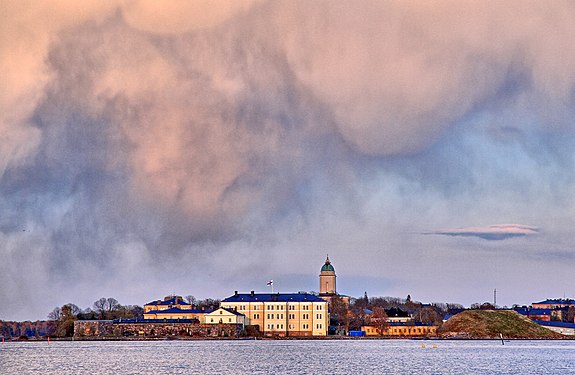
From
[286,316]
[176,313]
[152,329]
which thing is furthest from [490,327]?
[152,329]

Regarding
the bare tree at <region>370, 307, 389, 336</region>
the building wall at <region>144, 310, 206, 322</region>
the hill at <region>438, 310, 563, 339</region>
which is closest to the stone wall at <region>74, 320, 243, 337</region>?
the building wall at <region>144, 310, 206, 322</region>

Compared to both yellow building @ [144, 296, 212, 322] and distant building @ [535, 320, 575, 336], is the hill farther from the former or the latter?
yellow building @ [144, 296, 212, 322]

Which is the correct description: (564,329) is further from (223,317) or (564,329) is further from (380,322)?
(223,317)

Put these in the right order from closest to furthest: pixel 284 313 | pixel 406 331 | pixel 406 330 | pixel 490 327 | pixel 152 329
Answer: pixel 284 313 → pixel 152 329 → pixel 490 327 → pixel 406 331 → pixel 406 330

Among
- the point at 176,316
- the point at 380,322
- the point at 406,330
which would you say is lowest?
the point at 406,330

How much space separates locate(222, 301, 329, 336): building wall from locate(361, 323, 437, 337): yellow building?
27.7m

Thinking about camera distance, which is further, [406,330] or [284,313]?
[406,330]

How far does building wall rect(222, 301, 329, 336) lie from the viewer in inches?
6063

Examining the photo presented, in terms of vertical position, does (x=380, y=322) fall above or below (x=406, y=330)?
above

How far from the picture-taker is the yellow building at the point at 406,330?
7190 inches

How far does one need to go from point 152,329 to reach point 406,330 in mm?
56584

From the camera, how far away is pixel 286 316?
155125mm

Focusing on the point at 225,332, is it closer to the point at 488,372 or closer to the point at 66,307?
the point at 66,307

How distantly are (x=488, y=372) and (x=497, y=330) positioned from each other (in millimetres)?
121288
